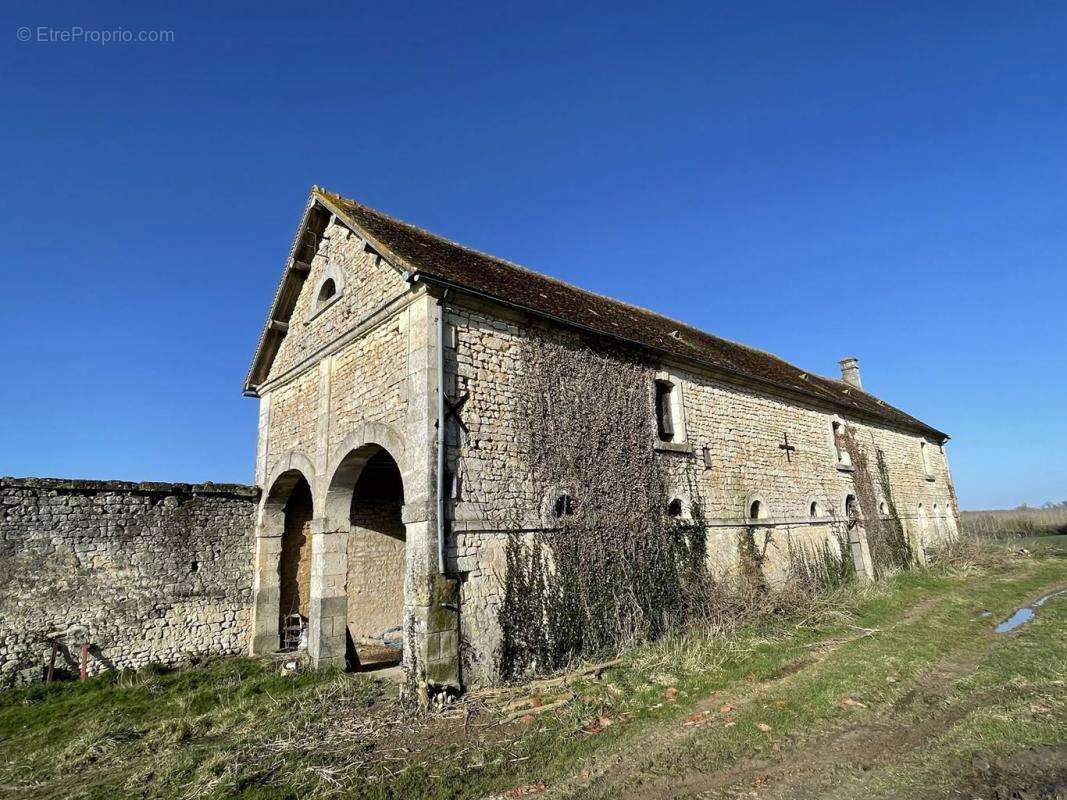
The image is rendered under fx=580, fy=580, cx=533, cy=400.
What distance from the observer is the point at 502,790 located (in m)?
4.74

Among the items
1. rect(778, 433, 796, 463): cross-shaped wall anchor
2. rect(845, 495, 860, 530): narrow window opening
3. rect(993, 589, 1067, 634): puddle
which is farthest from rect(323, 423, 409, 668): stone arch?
rect(845, 495, 860, 530): narrow window opening

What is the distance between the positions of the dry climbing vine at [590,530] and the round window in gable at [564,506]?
0.06 feet

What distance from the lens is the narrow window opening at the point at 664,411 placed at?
11434 millimetres

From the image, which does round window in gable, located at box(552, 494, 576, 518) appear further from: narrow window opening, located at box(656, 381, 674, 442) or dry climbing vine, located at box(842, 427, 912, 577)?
dry climbing vine, located at box(842, 427, 912, 577)

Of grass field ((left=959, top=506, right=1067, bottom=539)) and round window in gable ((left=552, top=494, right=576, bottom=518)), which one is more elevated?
round window in gable ((left=552, top=494, right=576, bottom=518))

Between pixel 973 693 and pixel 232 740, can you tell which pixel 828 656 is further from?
pixel 232 740

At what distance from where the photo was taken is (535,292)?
35.4 ft

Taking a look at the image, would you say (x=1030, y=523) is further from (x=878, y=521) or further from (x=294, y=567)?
(x=294, y=567)

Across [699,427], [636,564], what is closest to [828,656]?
[636,564]

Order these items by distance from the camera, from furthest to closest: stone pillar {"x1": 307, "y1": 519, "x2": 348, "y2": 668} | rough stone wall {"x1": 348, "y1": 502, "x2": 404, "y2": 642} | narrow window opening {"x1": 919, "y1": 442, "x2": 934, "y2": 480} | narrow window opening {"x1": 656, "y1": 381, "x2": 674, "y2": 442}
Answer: narrow window opening {"x1": 919, "y1": 442, "x2": 934, "y2": 480} < rough stone wall {"x1": 348, "y1": 502, "x2": 404, "y2": 642} < narrow window opening {"x1": 656, "y1": 381, "x2": 674, "y2": 442} < stone pillar {"x1": 307, "y1": 519, "x2": 348, "y2": 668}

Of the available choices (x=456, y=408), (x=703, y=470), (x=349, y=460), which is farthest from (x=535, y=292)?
(x=703, y=470)

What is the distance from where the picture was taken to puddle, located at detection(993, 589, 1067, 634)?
948 cm

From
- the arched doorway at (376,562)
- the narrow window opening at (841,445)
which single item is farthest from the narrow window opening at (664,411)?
the narrow window opening at (841,445)

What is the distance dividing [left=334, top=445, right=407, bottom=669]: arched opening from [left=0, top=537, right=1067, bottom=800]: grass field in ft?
7.65
